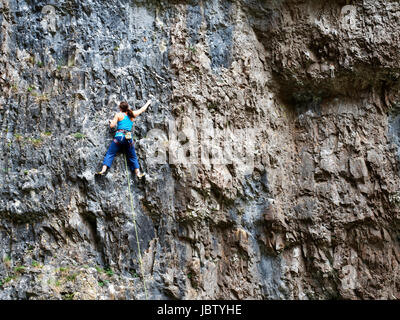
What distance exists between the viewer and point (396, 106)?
9852 millimetres

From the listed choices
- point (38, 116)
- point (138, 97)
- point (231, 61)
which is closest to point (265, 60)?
point (231, 61)

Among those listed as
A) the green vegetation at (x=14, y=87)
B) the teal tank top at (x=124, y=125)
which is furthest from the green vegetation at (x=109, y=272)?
the green vegetation at (x=14, y=87)

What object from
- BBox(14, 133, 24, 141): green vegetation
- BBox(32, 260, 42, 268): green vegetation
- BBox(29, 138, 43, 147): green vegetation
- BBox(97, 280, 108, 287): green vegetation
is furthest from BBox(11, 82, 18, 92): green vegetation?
BBox(97, 280, 108, 287): green vegetation

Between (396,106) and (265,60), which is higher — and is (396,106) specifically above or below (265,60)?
below

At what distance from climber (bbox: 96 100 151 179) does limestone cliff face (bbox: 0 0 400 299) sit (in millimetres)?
219

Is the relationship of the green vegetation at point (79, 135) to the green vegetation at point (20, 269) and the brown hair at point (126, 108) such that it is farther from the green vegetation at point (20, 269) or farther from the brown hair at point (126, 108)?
the green vegetation at point (20, 269)

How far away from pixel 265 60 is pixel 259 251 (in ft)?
12.6

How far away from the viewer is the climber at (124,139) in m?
8.68

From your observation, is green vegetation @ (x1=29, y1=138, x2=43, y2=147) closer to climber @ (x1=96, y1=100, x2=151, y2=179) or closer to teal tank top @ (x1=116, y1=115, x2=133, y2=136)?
climber @ (x1=96, y1=100, x2=151, y2=179)

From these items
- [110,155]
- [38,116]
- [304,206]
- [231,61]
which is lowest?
[304,206]

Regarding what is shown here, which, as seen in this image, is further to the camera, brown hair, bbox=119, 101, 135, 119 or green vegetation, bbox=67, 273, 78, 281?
brown hair, bbox=119, 101, 135, 119

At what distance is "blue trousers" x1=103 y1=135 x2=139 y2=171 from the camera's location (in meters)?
8.70

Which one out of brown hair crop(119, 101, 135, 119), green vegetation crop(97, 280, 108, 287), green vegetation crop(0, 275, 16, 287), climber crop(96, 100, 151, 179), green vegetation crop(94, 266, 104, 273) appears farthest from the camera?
brown hair crop(119, 101, 135, 119)
